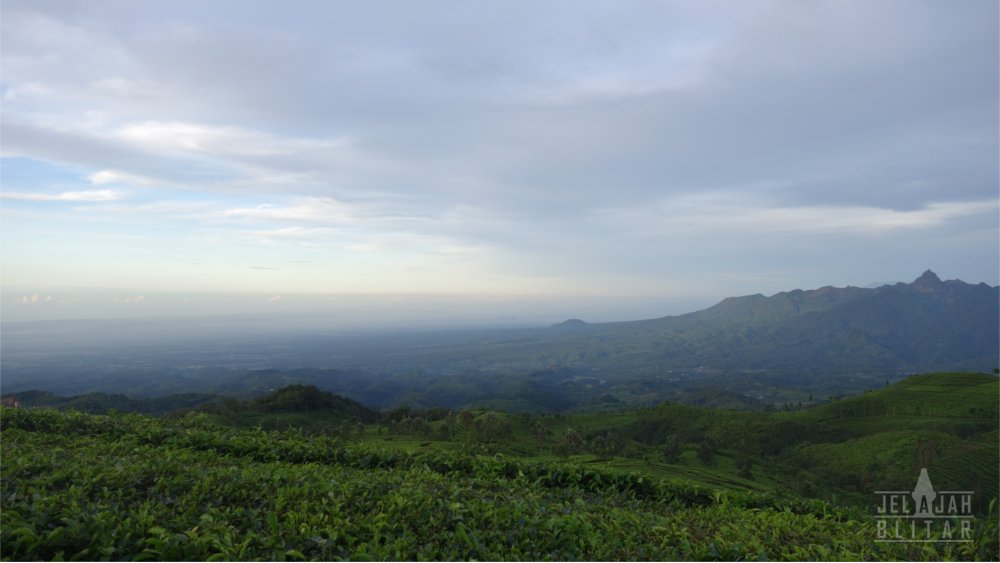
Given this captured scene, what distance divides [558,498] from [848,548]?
376 cm

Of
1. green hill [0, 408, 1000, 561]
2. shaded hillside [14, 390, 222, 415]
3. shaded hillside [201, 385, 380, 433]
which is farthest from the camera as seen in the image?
shaded hillside [14, 390, 222, 415]

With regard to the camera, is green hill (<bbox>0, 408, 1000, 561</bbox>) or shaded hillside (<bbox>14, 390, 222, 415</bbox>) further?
shaded hillside (<bbox>14, 390, 222, 415</bbox>)

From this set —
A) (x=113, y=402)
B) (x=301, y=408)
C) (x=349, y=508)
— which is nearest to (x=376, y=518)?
(x=349, y=508)

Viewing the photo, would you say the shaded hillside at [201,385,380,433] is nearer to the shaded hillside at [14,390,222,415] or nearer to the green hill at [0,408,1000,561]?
the green hill at [0,408,1000,561]

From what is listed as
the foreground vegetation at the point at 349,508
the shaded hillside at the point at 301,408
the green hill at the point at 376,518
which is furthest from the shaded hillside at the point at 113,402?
the green hill at the point at 376,518

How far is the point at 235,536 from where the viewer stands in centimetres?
503

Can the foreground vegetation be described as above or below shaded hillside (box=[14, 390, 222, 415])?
above

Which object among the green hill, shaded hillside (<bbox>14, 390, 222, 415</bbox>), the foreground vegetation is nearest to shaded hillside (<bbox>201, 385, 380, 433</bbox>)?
the foreground vegetation

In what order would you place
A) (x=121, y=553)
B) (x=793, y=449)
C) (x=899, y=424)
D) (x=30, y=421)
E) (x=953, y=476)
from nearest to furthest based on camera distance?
(x=121, y=553), (x=30, y=421), (x=953, y=476), (x=793, y=449), (x=899, y=424)

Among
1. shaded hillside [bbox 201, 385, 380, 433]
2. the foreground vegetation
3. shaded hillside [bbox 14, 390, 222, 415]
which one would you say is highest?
the foreground vegetation

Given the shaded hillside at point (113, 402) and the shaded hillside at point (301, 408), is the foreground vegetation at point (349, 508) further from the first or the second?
the shaded hillside at point (113, 402)

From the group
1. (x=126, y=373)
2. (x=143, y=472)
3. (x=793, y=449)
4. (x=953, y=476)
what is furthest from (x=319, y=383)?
(x=143, y=472)

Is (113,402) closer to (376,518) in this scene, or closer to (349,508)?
(349,508)

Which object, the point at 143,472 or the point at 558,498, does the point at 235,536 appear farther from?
the point at 558,498
